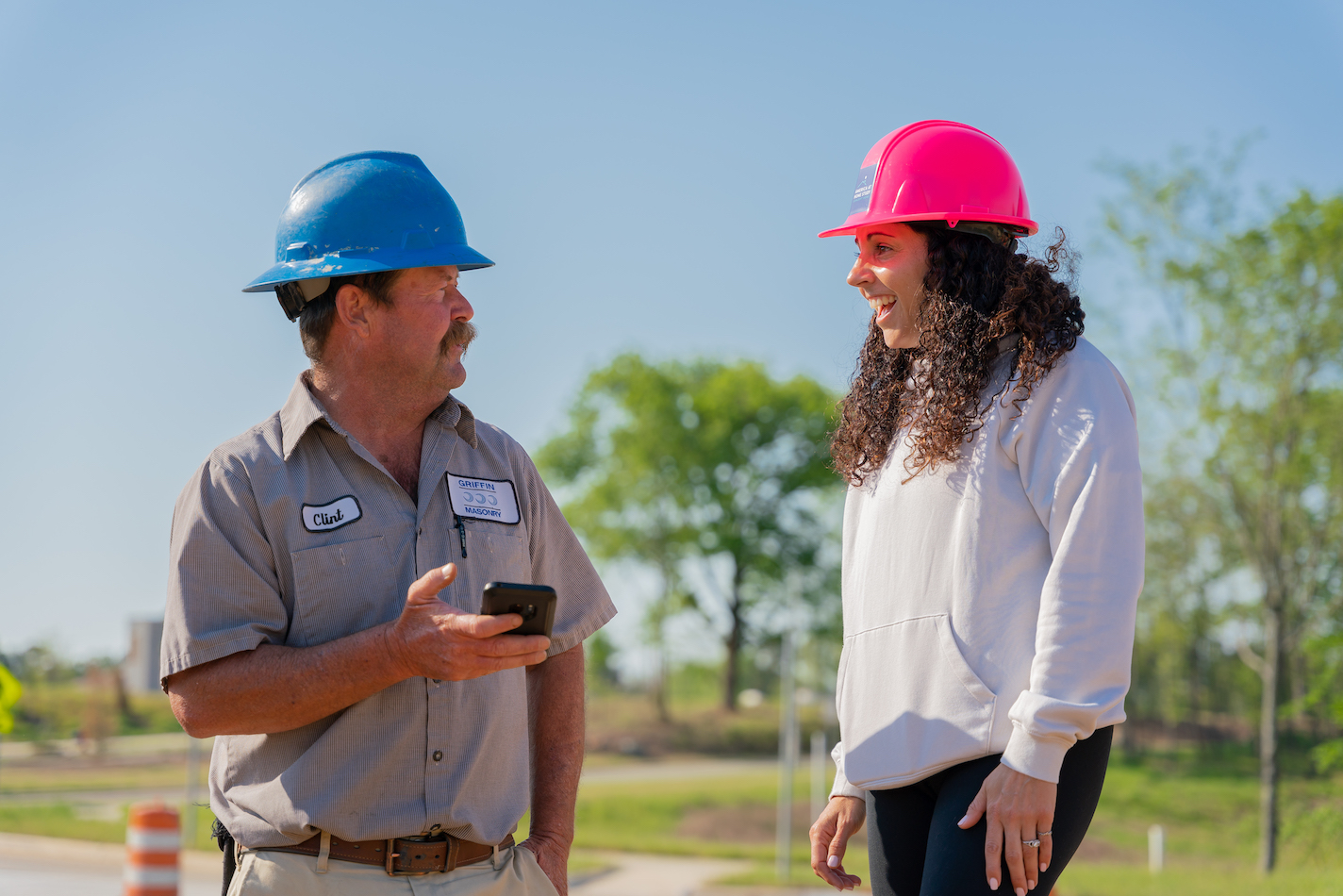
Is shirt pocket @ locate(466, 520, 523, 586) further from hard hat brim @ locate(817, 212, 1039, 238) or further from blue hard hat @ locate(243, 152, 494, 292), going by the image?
hard hat brim @ locate(817, 212, 1039, 238)

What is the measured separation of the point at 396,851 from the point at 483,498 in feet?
2.58

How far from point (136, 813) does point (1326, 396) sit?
24.0m

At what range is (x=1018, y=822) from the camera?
2.34 m

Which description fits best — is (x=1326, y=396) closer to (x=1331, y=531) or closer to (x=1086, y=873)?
(x=1331, y=531)

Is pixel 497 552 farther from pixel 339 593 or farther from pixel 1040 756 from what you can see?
pixel 1040 756

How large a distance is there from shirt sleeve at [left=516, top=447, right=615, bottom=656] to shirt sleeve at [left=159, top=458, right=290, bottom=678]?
2.20ft

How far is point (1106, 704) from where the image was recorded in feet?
7.66

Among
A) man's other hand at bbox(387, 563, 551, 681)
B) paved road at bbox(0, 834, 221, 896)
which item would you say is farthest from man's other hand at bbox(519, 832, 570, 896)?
paved road at bbox(0, 834, 221, 896)

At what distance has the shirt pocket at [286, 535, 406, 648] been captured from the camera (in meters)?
2.55

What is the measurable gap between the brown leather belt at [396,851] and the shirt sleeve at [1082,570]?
3.78 feet

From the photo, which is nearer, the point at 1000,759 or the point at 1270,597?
the point at 1000,759

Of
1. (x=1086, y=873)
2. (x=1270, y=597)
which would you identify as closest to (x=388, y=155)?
(x=1086, y=873)

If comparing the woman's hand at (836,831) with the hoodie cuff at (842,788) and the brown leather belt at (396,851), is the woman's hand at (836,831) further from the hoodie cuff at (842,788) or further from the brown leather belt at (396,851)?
the brown leather belt at (396,851)

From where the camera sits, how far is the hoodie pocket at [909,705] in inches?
97.0
